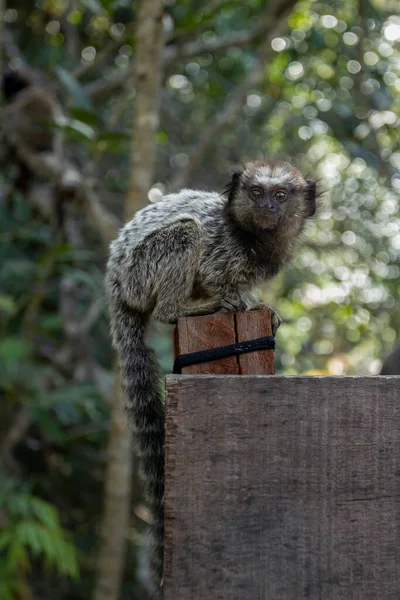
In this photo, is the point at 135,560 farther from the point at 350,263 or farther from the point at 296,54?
the point at 296,54

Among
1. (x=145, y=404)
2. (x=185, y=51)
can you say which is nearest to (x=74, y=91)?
(x=185, y=51)

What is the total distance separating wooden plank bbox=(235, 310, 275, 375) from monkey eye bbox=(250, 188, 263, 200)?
1028 millimetres

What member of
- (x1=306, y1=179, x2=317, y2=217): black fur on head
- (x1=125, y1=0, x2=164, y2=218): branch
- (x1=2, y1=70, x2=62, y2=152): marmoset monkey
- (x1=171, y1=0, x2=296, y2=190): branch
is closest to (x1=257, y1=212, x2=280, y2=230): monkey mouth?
(x1=306, y1=179, x2=317, y2=217): black fur on head

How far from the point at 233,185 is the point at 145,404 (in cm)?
101

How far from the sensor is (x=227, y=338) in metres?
1.73

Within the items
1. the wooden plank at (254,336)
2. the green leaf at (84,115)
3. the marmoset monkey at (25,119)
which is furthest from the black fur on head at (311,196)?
the marmoset monkey at (25,119)

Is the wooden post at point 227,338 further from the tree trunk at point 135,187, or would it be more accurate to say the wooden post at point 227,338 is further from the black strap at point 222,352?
the tree trunk at point 135,187

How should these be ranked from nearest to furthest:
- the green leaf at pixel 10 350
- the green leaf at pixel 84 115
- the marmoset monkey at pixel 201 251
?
the marmoset monkey at pixel 201 251
the green leaf at pixel 84 115
the green leaf at pixel 10 350

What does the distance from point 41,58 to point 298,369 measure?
149 inches

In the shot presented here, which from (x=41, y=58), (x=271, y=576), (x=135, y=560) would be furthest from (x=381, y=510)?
(x=135, y=560)

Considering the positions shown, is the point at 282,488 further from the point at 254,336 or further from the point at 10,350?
the point at 10,350

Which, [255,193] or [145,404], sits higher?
[255,193]

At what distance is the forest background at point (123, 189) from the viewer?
4.55 meters

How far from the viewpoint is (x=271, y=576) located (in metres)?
1.43
